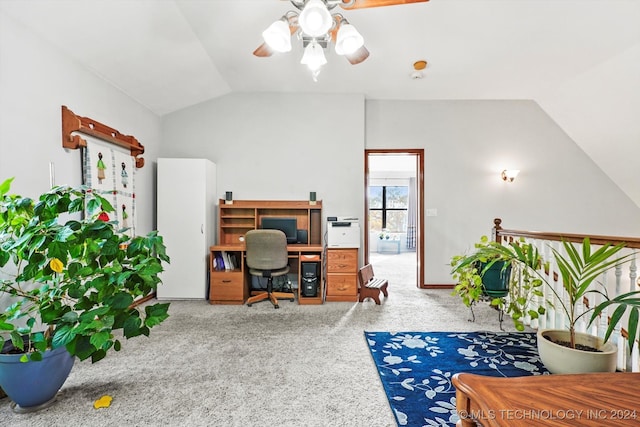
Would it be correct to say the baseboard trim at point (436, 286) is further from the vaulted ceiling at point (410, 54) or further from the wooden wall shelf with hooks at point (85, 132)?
the wooden wall shelf with hooks at point (85, 132)

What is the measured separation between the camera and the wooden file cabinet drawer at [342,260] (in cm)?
375

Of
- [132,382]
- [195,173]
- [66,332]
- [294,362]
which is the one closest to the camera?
[66,332]

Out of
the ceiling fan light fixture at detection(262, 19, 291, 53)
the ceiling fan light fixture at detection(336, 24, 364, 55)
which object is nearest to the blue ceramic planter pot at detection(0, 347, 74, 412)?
the ceiling fan light fixture at detection(262, 19, 291, 53)

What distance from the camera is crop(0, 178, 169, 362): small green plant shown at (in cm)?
153

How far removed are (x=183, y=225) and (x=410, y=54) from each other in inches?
130

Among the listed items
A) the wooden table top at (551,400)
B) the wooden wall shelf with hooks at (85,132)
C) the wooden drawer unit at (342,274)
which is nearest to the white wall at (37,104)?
the wooden wall shelf with hooks at (85,132)

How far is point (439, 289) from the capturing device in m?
4.37

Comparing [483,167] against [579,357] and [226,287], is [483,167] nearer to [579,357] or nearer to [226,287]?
[579,357]

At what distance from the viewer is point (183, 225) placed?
375cm

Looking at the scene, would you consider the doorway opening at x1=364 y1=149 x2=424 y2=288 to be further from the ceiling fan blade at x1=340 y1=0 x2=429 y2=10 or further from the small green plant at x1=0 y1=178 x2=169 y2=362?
the small green plant at x1=0 y1=178 x2=169 y2=362

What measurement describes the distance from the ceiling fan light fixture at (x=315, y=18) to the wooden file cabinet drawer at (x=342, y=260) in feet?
8.27

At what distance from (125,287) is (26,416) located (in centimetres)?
82

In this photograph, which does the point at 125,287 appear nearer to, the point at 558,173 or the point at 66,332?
the point at 66,332

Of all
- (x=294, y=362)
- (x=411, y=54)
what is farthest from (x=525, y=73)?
(x=294, y=362)
